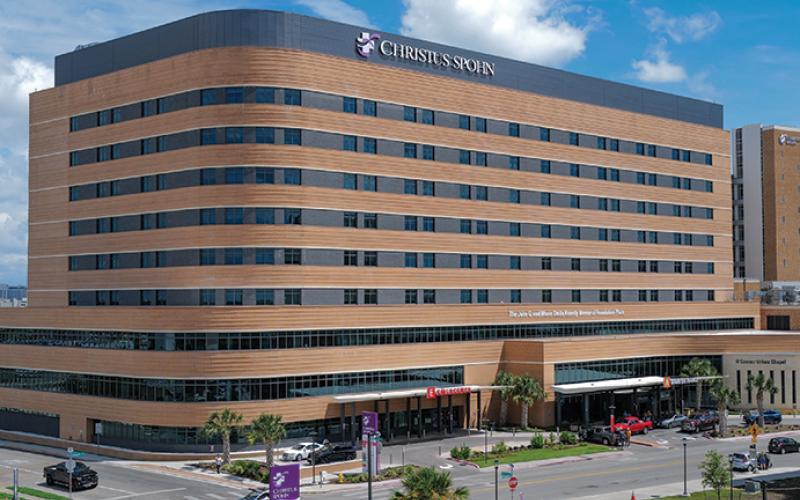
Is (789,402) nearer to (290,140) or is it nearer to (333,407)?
(333,407)

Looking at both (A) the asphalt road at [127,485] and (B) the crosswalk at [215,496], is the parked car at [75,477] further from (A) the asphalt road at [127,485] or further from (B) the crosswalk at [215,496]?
(B) the crosswalk at [215,496]

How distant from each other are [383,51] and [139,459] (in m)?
44.4

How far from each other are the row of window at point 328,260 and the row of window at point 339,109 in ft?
43.7

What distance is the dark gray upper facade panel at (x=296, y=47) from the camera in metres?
86.6

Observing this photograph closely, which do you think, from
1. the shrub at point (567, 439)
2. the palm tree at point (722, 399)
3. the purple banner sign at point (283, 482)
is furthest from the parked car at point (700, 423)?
the purple banner sign at point (283, 482)

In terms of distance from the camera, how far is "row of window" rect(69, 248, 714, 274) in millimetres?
85875

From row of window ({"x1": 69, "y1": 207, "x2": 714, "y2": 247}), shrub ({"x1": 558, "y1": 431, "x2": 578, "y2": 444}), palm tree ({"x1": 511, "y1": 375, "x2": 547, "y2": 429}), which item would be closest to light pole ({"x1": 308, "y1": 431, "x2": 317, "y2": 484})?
row of window ({"x1": 69, "y1": 207, "x2": 714, "y2": 247})

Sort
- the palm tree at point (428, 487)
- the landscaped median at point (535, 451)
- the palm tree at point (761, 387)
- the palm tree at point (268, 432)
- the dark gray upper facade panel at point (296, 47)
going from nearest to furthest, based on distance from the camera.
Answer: the palm tree at point (428, 487), the palm tree at point (268, 432), the landscaped median at point (535, 451), the dark gray upper facade panel at point (296, 47), the palm tree at point (761, 387)

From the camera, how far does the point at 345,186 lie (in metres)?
90.3

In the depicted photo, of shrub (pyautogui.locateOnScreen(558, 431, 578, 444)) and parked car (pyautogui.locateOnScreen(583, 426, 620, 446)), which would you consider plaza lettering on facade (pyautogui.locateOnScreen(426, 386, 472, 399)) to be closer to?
shrub (pyautogui.locateOnScreen(558, 431, 578, 444))

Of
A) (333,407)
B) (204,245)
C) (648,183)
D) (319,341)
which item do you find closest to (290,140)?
(204,245)

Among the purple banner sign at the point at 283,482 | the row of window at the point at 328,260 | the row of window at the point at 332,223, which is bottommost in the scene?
the purple banner sign at the point at 283,482

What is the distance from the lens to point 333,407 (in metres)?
86.6

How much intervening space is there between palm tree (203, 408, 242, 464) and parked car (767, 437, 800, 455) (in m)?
46.3
